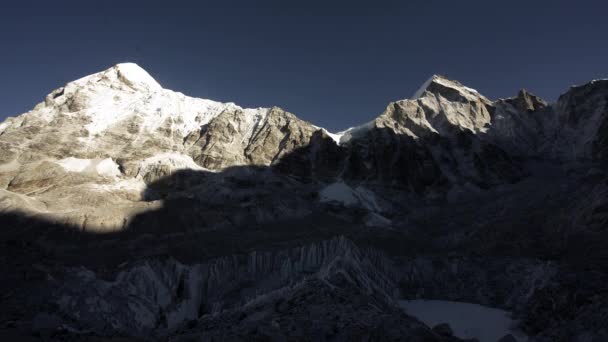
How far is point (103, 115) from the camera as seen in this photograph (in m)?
105

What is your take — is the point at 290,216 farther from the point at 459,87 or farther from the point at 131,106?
the point at 459,87

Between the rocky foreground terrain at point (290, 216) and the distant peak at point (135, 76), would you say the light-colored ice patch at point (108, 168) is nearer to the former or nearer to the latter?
the rocky foreground terrain at point (290, 216)

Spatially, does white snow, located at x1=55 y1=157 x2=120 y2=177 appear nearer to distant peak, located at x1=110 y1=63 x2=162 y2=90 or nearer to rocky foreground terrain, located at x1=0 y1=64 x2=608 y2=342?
rocky foreground terrain, located at x1=0 y1=64 x2=608 y2=342

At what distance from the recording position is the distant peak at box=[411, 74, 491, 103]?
126m

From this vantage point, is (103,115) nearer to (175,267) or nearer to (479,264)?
(175,267)

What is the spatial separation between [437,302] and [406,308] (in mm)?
3989

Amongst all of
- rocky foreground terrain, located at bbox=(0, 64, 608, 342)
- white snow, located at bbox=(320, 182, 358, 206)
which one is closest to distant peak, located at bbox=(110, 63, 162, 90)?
rocky foreground terrain, located at bbox=(0, 64, 608, 342)

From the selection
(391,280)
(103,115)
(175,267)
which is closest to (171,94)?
(103,115)

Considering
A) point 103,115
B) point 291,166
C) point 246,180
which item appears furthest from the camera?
point 103,115

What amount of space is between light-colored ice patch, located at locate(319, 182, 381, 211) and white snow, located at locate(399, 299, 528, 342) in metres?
40.4

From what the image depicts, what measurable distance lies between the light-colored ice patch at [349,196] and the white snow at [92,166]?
120 ft

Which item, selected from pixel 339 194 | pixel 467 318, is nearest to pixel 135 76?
pixel 339 194

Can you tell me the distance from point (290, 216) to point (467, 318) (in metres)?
39.7

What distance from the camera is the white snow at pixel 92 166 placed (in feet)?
278
